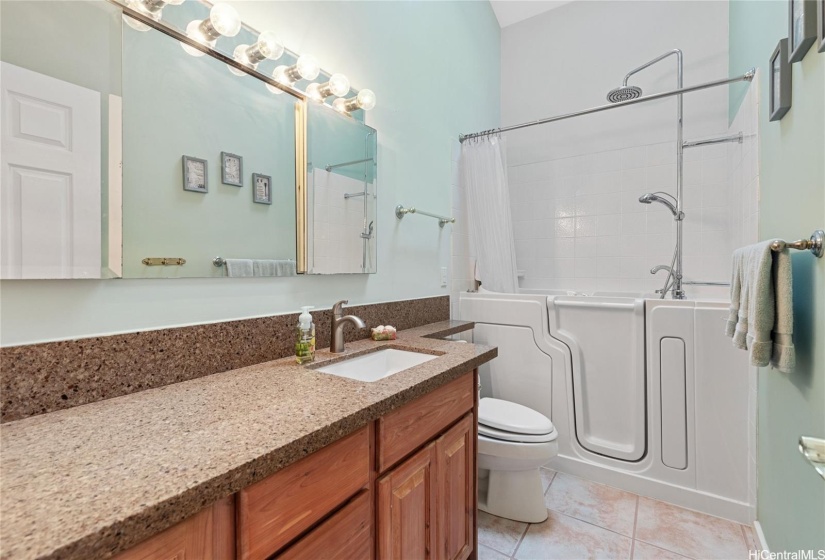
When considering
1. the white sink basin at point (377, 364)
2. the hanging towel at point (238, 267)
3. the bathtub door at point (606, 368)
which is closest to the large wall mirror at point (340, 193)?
the hanging towel at point (238, 267)

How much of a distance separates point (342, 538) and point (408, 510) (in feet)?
0.83

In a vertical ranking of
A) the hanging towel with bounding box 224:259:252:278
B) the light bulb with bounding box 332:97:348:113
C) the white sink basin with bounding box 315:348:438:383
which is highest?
the light bulb with bounding box 332:97:348:113

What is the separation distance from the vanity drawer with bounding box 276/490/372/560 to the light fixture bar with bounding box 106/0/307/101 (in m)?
1.26

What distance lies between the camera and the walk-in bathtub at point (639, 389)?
66.6 inches

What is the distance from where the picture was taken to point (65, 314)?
2.68 feet

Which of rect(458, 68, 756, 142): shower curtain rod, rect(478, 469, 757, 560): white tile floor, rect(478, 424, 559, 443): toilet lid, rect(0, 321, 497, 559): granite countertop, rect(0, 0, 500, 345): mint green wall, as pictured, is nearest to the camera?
rect(0, 321, 497, 559): granite countertop

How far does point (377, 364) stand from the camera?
1432 mm

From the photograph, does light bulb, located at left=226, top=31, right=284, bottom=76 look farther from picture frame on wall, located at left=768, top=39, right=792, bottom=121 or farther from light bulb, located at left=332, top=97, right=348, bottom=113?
picture frame on wall, located at left=768, top=39, right=792, bottom=121

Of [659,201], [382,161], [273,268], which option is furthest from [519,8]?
[273,268]

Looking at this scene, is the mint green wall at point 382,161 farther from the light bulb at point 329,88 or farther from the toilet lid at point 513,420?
the toilet lid at point 513,420

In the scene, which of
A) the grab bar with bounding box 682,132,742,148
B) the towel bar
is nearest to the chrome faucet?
the towel bar

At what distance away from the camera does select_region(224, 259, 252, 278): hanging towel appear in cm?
114

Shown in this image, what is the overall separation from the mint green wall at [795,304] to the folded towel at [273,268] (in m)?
1.49

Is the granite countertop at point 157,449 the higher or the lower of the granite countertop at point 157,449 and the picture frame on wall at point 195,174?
the lower
